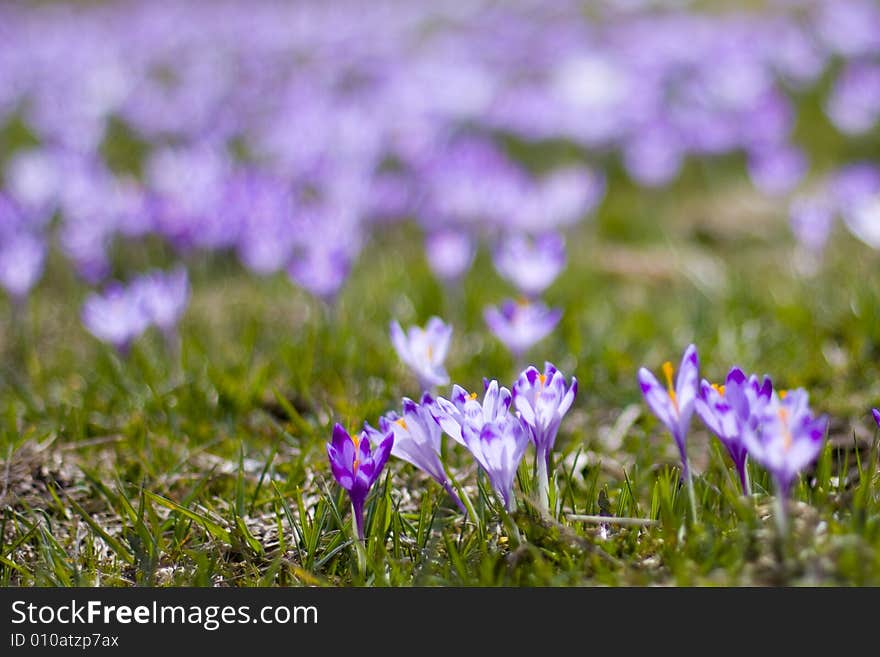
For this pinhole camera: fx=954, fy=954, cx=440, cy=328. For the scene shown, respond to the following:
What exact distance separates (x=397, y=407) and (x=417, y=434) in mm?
986

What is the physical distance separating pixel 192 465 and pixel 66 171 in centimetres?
259

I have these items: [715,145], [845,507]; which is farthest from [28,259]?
[715,145]

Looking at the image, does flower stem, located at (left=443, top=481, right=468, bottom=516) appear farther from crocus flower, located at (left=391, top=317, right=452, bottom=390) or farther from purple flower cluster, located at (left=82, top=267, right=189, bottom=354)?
purple flower cluster, located at (left=82, top=267, right=189, bottom=354)

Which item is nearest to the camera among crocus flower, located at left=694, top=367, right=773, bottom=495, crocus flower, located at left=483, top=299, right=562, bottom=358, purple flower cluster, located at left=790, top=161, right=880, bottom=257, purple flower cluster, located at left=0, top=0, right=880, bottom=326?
crocus flower, located at left=694, top=367, right=773, bottom=495

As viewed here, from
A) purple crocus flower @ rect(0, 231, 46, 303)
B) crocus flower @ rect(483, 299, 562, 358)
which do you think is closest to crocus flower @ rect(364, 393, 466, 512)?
crocus flower @ rect(483, 299, 562, 358)

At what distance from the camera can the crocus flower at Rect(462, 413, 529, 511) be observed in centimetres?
190

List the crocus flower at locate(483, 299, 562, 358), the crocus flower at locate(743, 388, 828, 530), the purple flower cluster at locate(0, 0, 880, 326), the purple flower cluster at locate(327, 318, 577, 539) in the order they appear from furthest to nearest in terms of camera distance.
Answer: the purple flower cluster at locate(0, 0, 880, 326)
the crocus flower at locate(483, 299, 562, 358)
the purple flower cluster at locate(327, 318, 577, 539)
the crocus flower at locate(743, 388, 828, 530)

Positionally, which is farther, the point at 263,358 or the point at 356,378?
the point at 263,358

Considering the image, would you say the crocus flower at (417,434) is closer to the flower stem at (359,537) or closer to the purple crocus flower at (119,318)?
the flower stem at (359,537)

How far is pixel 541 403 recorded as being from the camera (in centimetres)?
199

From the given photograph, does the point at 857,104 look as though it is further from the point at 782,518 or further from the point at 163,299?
the point at 782,518

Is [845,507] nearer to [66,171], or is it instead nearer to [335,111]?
[66,171]

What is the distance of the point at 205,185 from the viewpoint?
4.71 m

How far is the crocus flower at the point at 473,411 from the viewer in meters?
1.94
